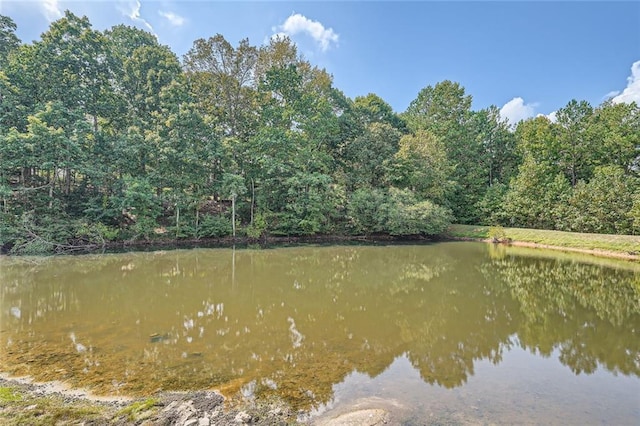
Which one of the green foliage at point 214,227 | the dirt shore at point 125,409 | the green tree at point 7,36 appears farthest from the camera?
the green foliage at point 214,227

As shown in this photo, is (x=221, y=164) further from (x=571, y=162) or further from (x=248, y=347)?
(x=571, y=162)

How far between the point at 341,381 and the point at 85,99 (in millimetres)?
22857

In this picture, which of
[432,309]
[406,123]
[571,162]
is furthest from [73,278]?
[571,162]

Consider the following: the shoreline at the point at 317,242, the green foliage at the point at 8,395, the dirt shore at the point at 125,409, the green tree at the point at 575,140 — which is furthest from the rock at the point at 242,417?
the green tree at the point at 575,140

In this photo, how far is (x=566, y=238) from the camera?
65.6 ft

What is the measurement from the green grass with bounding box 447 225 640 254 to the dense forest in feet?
8.19

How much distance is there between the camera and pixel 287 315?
752 cm

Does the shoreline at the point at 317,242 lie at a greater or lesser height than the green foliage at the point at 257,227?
lesser

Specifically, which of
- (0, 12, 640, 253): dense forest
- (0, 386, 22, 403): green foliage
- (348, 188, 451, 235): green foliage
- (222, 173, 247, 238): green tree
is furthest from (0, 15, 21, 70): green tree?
(0, 386, 22, 403): green foliage

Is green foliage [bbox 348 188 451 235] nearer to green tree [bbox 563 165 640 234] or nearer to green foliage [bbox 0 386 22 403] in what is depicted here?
green tree [bbox 563 165 640 234]

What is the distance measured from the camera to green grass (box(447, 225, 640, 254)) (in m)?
16.8

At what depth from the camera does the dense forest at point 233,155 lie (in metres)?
17.5

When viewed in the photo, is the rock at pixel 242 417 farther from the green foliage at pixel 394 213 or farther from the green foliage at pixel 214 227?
the green foliage at pixel 394 213

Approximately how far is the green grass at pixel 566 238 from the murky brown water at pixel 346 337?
6044 mm
